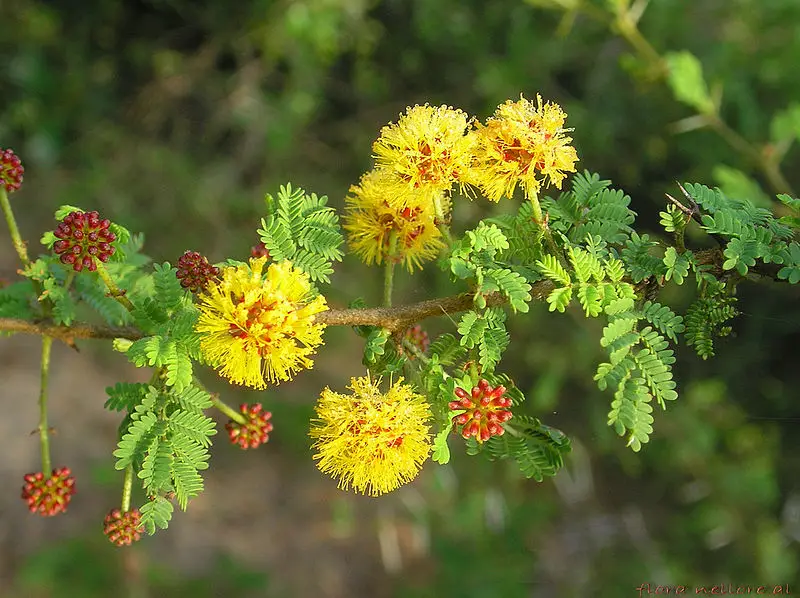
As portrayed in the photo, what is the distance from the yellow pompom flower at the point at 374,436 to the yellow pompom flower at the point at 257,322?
0.56 ft

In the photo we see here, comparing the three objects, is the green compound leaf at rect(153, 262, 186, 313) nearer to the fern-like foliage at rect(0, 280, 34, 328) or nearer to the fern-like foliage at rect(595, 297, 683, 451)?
the fern-like foliage at rect(0, 280, 34, 328)

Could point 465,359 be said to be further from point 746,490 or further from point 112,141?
point 112,141

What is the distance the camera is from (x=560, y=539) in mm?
4055

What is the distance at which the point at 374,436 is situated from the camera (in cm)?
135

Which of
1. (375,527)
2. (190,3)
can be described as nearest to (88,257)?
(375,527)

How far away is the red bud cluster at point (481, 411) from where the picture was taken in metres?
1.32

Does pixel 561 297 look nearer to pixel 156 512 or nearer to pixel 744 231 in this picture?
pixel 744 231

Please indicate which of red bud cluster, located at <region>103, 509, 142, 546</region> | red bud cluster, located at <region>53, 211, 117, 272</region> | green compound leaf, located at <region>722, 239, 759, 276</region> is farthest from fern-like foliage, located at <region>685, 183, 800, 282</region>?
red bud cluster, located at <region>103, 509, 142, 546</region>

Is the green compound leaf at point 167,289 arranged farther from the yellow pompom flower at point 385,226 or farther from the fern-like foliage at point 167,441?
the yellow pompom flower at point 385,226

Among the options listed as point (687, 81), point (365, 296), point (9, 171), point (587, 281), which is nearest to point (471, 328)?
point (587, 281)

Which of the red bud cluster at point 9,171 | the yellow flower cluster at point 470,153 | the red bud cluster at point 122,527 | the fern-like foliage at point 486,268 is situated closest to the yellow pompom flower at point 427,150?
the yellow flower cluster at point 470,153

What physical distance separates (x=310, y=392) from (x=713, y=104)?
2616mm

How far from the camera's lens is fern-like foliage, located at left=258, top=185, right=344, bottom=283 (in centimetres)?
141

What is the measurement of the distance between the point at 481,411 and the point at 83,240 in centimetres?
81
